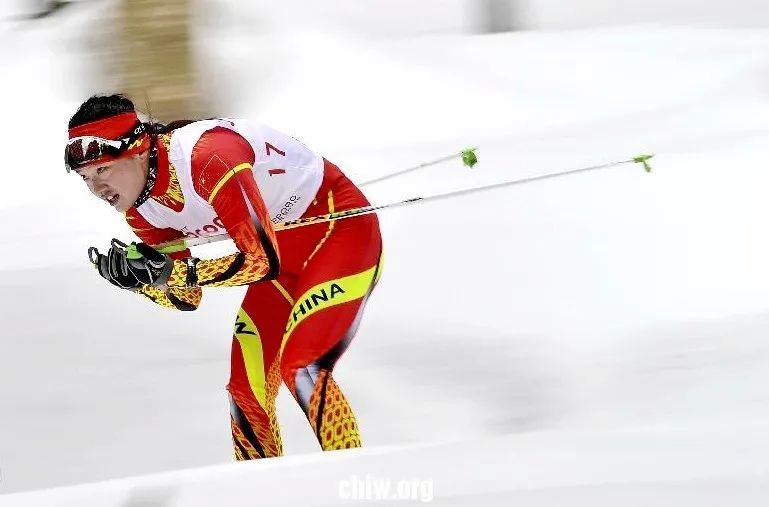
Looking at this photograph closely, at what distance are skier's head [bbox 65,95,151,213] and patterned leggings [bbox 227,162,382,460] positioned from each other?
0.51 metres

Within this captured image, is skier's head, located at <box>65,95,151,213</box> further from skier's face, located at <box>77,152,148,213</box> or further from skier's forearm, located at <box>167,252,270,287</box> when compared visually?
skier's forearm, located at <box>167,252,270,287</box>

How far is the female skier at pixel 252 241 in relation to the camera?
140 inches

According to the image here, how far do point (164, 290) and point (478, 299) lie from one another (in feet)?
8.89

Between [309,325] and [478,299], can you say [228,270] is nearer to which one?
[309,325]

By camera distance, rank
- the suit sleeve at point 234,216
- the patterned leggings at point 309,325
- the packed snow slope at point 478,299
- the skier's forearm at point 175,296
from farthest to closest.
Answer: the packed snow slope at point 478,299
the skier's forearm at point 175,296
the patterned leggings at point 309,325
the suit sleeve at point 234,216

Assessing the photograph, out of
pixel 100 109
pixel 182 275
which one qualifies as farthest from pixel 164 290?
pixel 100 109

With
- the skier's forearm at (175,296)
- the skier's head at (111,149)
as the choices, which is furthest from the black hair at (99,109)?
the skier's forearm at (175,296)

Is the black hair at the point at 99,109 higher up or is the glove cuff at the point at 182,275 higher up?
the black hair at the point at 99,109

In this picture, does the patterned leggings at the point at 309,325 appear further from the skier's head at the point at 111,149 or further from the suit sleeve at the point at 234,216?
the skier's head at the point at 111,149

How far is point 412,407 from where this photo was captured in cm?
544

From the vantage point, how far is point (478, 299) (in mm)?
6359

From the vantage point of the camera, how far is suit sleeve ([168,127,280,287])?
3508 millimetres

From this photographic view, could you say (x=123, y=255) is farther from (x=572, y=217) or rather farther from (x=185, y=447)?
(x=572, y=217)

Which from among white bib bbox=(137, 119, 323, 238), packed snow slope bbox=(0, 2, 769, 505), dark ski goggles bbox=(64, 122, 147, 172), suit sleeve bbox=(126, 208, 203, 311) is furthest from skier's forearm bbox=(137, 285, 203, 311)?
packed snow slope bbox=(0, 2, 769, 505)
